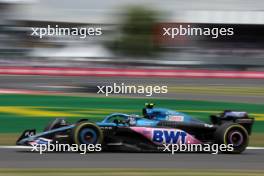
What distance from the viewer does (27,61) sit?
3078 centimetres

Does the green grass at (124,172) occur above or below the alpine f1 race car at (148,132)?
below

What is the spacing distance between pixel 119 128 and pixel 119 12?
28165 mm

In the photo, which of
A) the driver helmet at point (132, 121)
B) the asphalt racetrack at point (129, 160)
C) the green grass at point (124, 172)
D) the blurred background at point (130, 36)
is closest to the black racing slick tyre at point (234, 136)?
the asphalt racetrack at point (129, 160)

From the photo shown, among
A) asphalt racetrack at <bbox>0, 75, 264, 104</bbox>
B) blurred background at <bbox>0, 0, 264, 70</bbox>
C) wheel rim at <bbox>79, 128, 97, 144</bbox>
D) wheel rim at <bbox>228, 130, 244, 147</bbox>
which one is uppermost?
blurred background at <bbox>0, 0, 264, 70</bbox>

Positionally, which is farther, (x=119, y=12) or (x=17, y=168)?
(x=119, y=12)

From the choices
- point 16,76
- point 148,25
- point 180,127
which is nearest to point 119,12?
point 148,25

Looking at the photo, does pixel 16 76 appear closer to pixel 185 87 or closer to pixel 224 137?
pixel 185 87

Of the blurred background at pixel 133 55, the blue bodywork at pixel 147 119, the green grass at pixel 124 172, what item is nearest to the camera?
the green grass at pixel 124 172

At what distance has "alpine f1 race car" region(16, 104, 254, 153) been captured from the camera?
845 centimetres

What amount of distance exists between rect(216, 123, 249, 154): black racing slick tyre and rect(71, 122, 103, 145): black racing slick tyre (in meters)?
1.73

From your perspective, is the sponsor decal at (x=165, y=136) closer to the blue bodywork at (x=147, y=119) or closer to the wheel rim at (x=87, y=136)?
the blue bodywork at (x=147, y=119)

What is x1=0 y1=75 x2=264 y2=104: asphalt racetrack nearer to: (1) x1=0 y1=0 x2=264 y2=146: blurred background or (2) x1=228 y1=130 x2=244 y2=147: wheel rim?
(1) x1=0 y1=0 x2=264 y2=146: blurred background

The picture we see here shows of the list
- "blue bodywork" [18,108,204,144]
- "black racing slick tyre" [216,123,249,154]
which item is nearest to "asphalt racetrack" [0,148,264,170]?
"black racing slick tyre" [216,123,249,154]

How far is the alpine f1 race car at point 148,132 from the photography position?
333 inches
